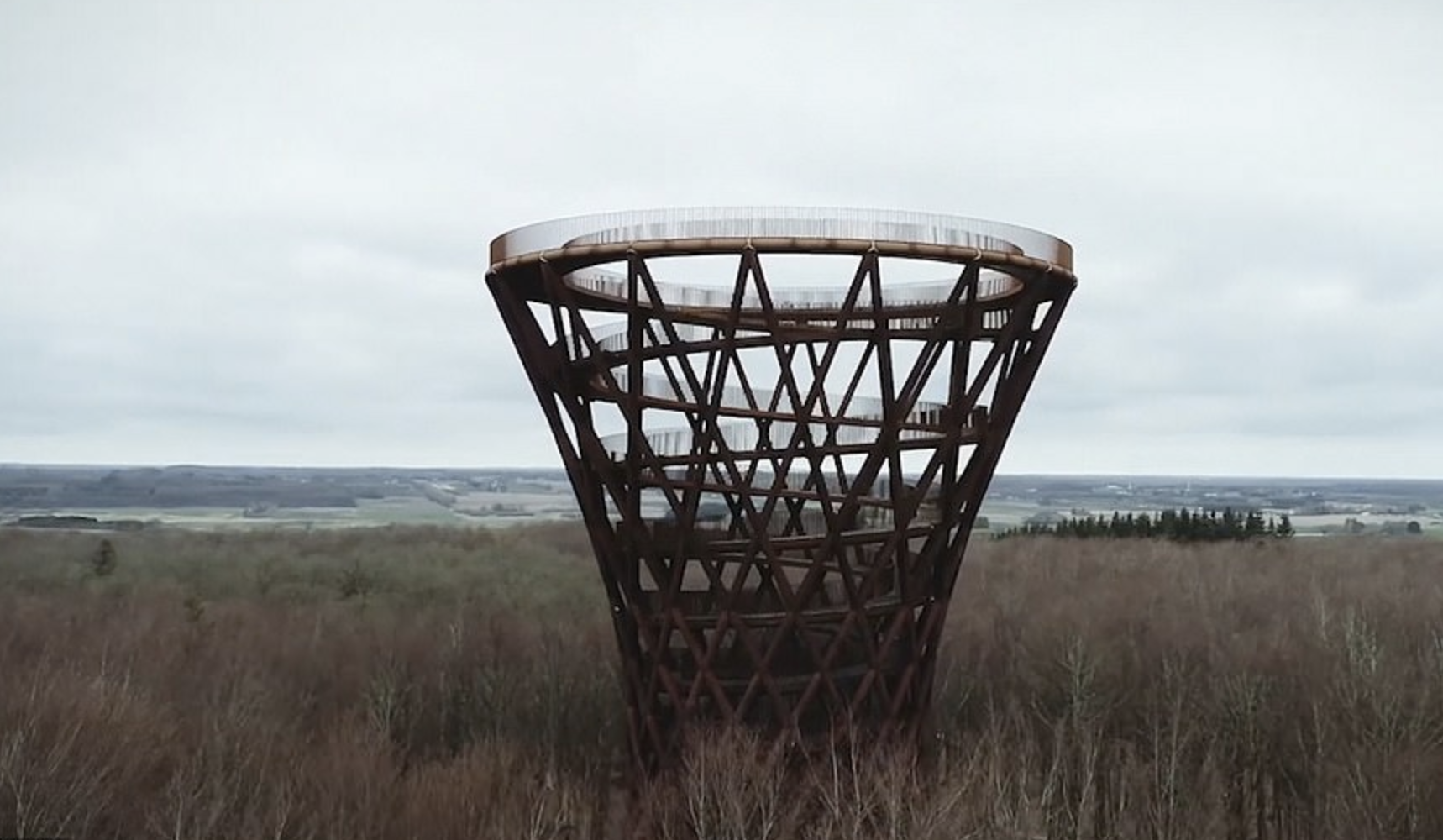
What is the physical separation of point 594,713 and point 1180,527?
4322 cm

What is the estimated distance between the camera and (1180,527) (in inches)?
2303

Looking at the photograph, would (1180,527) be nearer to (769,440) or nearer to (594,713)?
(594,713)

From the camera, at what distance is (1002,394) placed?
551 inches

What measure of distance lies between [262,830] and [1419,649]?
85.2ft

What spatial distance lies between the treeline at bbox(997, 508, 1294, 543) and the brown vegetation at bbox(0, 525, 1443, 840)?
11.6 m

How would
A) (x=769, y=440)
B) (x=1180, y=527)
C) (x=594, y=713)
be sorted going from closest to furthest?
(x=769, y=440)
(x=594, y=713)
(x=1180, y=527)

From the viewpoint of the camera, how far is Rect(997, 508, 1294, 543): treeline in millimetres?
56656

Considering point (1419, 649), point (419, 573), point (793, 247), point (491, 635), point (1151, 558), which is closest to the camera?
point (793, 247)

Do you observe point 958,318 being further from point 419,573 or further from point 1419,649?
point 419,573

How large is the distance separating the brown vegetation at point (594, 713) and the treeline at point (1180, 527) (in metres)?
11.6

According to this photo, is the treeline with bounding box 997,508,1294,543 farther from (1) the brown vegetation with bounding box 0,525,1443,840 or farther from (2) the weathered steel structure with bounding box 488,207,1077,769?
(2) the weathered steel structure with bounding box 488,207,1077,769

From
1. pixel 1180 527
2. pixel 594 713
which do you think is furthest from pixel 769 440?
pixel 1180 527

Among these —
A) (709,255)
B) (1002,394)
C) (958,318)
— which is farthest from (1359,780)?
(709,255)

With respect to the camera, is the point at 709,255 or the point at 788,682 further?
the point at 788,682
